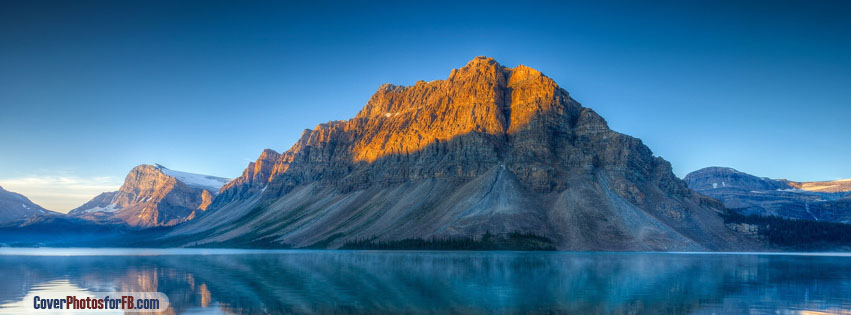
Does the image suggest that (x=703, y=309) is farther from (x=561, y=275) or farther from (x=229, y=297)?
(x=229, y=297)

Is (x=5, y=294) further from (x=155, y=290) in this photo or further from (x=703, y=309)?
(x=703, y=309)

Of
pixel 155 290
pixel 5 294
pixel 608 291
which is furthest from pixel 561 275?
pixel 5 294

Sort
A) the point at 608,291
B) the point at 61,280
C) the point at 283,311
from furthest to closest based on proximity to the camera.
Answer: the point at 61,280 < the point at 608,291 < the point at 283,311

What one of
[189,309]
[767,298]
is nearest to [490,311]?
[189,309]

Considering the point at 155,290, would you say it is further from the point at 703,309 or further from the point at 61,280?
the point at 703,309

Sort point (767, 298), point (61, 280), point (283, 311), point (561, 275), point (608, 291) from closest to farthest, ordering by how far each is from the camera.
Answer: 1. point (283, 311)
2. point (767, 298)
3. point (608, 291)
4. point (61, 280)
5. point (561, 275)

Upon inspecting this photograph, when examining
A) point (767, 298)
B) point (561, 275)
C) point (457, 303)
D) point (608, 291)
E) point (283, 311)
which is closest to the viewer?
point (283, 311)

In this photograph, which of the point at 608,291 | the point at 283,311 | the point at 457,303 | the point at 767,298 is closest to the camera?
the point at 283,311

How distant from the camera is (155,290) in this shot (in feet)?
188

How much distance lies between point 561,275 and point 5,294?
58071 millimetres

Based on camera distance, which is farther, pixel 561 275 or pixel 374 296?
pixel 561 275

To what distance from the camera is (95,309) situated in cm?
4438

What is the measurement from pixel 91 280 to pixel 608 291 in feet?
185

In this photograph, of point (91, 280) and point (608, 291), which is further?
point (91, 280)
